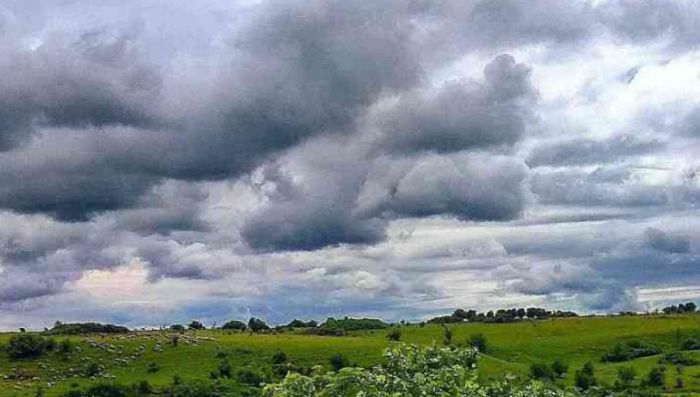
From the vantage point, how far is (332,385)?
118 ft

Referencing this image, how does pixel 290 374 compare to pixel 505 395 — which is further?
pixel 505 395

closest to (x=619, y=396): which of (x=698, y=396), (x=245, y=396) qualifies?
(x=698, y=396)

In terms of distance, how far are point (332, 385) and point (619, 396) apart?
514ft

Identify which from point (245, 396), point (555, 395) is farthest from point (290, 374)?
point (245, 396)

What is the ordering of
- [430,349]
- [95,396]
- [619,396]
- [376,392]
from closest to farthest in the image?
[376,392] → [430,349] → [619,396] → [95,396]

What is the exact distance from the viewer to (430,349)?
37281 millimetres

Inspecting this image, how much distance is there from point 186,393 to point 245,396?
17125mm

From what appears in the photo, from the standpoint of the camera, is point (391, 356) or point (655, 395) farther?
point (655, 395)

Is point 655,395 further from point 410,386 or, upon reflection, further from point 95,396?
point 410,386

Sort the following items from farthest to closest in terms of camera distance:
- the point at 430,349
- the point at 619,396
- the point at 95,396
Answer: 1. the point at 95,396
2. the point at 619,396
3. the point at 430,349

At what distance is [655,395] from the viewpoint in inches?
7864

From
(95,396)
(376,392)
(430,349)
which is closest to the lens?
(376,392)

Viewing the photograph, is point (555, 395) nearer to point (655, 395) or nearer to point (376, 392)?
point (376, 392)

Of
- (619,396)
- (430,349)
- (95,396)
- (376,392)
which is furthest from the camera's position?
(95,396)
